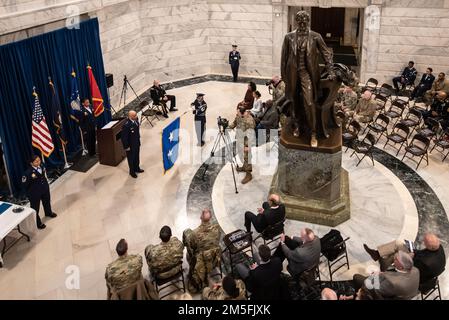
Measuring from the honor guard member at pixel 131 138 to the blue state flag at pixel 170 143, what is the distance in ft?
2.93

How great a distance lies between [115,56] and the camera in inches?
586

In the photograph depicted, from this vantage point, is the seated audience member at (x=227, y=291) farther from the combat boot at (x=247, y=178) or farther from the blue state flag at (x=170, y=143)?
the blue state flag at (x=170, y=143)

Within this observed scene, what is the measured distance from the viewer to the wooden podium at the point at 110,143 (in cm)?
1148

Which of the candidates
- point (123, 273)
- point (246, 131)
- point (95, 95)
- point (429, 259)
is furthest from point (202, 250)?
point (95, 95)

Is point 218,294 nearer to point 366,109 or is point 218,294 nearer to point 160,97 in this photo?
point 366,109

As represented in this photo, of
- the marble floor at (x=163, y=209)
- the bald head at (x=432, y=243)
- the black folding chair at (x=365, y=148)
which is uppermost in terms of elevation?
the bald head at (x=432, y=243)

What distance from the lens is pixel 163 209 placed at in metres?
9.87

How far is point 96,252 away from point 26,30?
5.30 m

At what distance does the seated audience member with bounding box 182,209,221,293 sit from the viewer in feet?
23.9

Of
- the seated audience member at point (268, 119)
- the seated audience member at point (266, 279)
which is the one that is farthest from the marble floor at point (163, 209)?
the seated audience member at point (266, 279)

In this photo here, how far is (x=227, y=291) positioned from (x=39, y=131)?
6479 mm

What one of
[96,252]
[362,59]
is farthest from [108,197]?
[362,59]

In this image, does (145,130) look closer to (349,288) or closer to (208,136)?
(208,136)

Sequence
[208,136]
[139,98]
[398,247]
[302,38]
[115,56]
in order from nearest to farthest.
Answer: [398,247], [302,38], [208,136], [115,56], [139,98]
